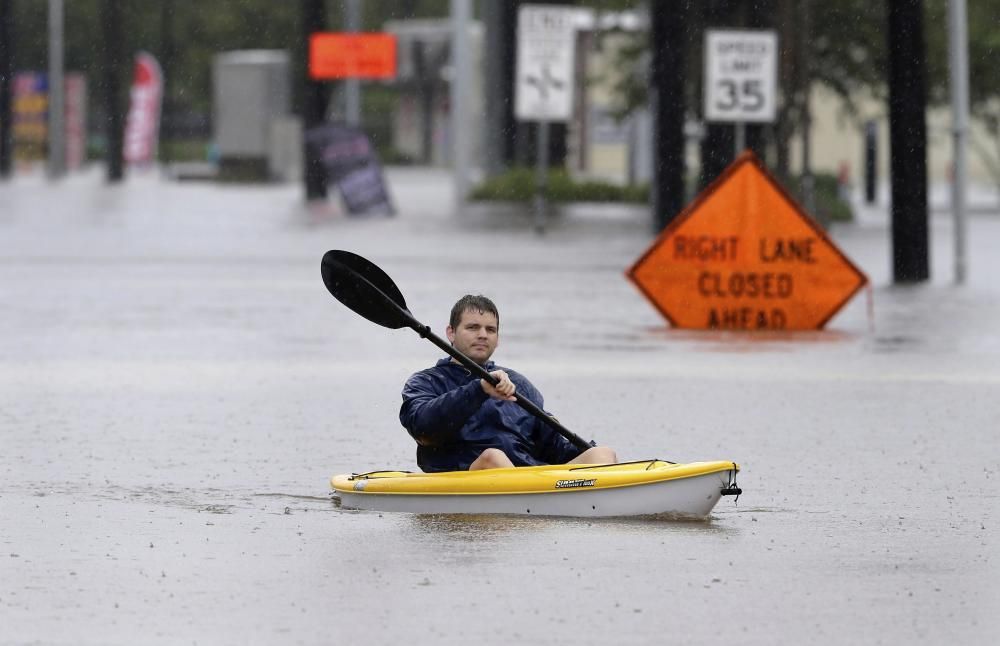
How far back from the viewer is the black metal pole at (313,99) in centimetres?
4522

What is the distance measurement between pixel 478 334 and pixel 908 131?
1422cm

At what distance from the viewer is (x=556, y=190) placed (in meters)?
41.2

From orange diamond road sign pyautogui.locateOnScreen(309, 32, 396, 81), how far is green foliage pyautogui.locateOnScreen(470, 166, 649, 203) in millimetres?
4583

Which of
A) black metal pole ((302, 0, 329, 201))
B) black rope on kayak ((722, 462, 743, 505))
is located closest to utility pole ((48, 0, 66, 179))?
black metal pole ((302, 0, 329, 201))

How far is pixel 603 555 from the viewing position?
819cm

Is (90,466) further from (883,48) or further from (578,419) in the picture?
(883,48)

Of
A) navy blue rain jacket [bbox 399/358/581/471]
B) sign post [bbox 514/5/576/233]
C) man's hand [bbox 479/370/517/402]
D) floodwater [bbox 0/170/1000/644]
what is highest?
sign post [bbox 514/5/576/233]

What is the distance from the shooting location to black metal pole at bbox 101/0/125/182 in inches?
2274

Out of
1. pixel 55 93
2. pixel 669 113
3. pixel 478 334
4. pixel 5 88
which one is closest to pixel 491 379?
pixel 478 334

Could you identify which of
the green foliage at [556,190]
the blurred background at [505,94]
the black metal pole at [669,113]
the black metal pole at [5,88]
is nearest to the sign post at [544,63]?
the blurred background at [505,94]

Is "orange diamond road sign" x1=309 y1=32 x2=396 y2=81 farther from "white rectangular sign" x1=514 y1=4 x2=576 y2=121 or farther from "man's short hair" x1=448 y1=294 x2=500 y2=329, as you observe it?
"man's short hair" x1=448 y1=294 x2=500 y2=329

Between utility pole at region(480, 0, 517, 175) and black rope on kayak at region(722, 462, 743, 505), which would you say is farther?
utility pole at region(480, 0, 517, 175)

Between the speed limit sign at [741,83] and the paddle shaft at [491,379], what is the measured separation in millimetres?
12381

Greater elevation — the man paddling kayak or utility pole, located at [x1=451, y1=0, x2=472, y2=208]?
utility pole, located at [x1=451, y1=0, x2=472, y2=208]
